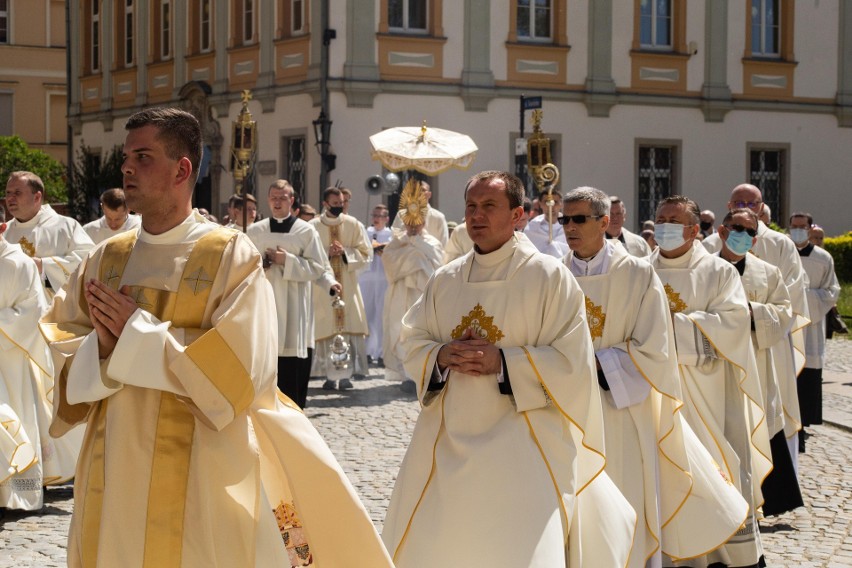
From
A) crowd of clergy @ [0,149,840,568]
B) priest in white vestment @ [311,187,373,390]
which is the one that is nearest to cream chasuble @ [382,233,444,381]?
priest in white vestment @ [311,187,373,390]

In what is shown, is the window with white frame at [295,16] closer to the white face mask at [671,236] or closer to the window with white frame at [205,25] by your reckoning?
the window with white frame at [205,25]

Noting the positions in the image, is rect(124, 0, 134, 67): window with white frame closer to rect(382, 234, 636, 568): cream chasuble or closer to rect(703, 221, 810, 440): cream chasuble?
rect(703, 221, 810, 440): cream chasuble

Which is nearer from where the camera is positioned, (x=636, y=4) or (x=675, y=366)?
(x=675, y=366)

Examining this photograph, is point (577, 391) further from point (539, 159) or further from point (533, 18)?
point (533, 18)

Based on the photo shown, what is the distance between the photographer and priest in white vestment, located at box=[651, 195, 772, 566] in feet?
25.1

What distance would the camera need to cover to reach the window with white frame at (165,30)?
113 feet

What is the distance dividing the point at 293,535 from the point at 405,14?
81.3 feet

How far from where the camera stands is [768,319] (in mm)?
8484

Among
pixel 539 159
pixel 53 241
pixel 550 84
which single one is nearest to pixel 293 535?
pixel 53 241

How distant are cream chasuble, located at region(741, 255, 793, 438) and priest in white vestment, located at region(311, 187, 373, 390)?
696 cm

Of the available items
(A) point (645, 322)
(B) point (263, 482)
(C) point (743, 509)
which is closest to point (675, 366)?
(A) point (645, 322)

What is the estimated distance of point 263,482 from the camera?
15.7ft

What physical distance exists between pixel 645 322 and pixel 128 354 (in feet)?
9.16

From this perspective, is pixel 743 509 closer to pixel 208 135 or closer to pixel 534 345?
pixel 534 345
